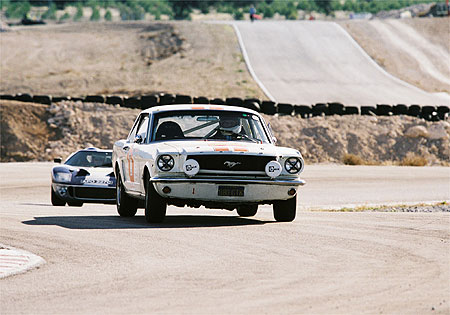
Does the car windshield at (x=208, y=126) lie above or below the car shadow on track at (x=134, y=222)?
above

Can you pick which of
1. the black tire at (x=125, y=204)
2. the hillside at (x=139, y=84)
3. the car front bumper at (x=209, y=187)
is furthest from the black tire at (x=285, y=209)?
the hillside at (x=139, y=84)

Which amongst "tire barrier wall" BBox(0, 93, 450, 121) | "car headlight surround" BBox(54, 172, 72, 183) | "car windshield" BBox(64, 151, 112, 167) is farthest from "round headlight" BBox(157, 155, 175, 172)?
"tire barrier wall" BBox(0, 93, 450, 121)

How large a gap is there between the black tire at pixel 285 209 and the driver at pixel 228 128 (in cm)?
112

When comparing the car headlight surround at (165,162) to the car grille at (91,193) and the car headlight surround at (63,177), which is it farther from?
the car headlight surround at (63,177)

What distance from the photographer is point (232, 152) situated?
463 inches

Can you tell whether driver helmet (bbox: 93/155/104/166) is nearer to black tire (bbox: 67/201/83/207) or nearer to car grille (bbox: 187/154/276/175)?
black tire (bbox: 67/201/83/207)

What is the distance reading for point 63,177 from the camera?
17922 millimetres

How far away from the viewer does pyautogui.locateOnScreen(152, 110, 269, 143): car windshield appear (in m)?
12.8

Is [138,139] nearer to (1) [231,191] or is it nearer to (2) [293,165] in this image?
(1) [231,191]

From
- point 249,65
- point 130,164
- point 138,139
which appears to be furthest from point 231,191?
point 249,65

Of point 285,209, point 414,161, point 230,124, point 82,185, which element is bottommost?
point 414,161

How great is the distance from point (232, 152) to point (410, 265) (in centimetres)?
357

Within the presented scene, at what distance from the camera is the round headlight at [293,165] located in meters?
12.0

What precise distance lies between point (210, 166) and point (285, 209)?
4.37ft
